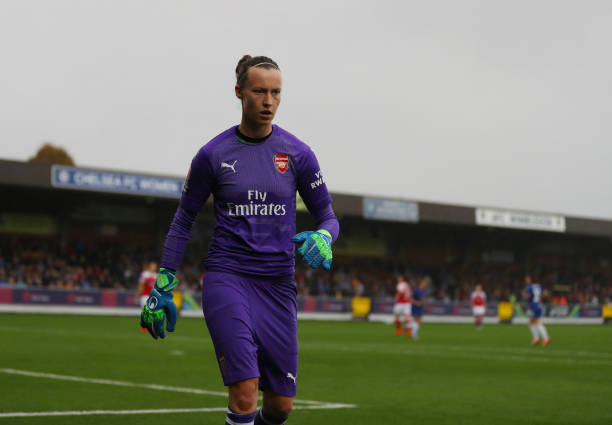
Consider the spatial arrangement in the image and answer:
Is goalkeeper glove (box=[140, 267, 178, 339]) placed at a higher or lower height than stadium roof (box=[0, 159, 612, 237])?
lower

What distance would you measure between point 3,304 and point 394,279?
2745cm

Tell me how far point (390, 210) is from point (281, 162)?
45.6m

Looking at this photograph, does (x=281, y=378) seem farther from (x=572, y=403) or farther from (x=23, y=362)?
(x=23, y=362)

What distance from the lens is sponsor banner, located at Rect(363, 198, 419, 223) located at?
50.0 meters

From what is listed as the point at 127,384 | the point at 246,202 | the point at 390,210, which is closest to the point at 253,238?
the point at 246,202

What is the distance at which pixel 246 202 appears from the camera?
5484 mm

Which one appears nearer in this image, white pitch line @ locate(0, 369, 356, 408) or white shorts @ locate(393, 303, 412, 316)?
white pitch line @ locate(0, 369, 356, 408)

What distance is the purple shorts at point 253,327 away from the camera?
206 inches

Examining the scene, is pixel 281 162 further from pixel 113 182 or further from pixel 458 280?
pixel 458 280

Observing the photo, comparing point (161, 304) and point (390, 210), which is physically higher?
point (390, 210)

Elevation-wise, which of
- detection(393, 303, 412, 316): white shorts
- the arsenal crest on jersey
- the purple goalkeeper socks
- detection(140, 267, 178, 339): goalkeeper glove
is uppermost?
the arsenal crest on jersey

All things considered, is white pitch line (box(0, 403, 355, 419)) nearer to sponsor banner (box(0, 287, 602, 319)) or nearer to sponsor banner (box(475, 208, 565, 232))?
sponsor banner (box(0, 287, 602, 319))

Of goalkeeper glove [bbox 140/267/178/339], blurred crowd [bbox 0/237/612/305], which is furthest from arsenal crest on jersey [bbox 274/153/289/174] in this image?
blurred crowd [bbox 0/237/612/305]

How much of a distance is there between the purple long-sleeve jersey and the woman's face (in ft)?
0.66
